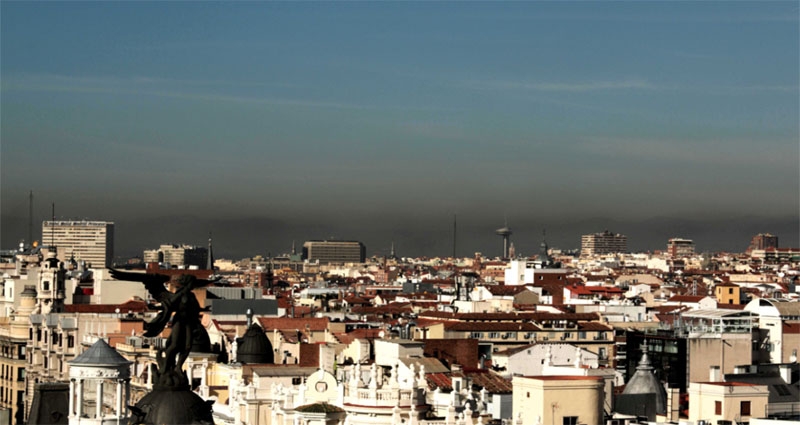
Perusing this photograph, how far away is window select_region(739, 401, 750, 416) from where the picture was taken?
138 ft

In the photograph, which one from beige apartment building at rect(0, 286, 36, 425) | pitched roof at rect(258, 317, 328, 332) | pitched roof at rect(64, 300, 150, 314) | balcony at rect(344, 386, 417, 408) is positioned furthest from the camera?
pitched roof at rect(64, 300, 150, 314)

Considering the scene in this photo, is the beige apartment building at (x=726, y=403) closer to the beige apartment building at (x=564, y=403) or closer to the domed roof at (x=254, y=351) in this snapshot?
the beige apartment building at (x=564, y=403)

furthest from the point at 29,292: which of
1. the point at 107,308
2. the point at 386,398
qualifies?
the point at 386,398

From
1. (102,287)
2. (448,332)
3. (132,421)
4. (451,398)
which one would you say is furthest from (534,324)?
(132,421)

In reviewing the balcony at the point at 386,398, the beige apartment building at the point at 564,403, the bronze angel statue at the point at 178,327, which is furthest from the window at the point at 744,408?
the bronze angel statue at the point at 178,327

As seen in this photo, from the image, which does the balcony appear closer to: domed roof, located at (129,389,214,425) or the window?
the window

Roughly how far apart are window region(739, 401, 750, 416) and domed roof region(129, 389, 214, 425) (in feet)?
92.0

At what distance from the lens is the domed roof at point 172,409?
15.7 m

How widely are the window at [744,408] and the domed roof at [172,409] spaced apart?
28.0 metres

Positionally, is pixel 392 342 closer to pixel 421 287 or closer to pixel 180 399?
pixel 180 399

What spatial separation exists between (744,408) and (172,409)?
1127 inches

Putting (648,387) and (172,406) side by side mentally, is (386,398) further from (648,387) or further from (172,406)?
(172,406)

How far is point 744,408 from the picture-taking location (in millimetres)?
42281

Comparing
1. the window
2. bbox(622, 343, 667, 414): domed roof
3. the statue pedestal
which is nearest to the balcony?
the window
